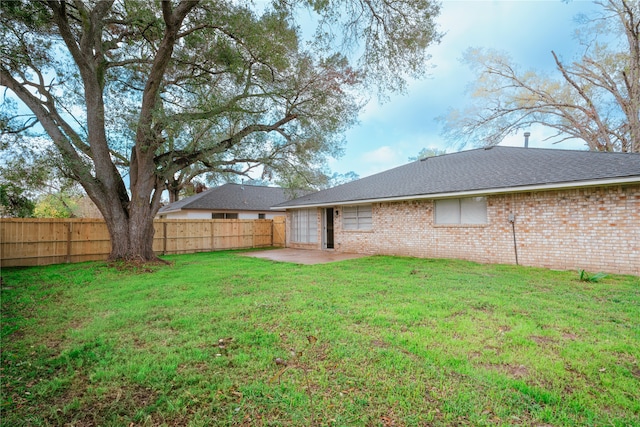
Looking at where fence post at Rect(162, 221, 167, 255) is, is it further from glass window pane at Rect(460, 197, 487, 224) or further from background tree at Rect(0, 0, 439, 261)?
glass window pane at Rect(460, 197, 487, 224)

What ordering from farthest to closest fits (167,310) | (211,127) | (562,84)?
1. (562,84)
2. (211,127)
3. (167,310)

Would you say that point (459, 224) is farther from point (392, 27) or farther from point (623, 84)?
point (623, 84)

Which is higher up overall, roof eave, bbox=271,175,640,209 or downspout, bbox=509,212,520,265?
roof eave, bbox=271,175,640,209

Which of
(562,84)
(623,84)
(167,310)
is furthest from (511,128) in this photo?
(167,310)

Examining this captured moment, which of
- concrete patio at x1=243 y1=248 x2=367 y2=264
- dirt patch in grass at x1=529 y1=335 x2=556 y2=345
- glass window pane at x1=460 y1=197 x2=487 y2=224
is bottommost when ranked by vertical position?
dirt patch in grass at x1=529 y1=335 x2=556 y2=345

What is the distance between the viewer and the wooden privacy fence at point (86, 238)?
9719 mm

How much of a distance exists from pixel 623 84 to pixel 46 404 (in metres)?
23.1

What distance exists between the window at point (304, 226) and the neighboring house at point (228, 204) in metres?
2.60

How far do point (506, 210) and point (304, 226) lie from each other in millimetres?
9505

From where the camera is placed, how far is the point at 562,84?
1625 centimetres

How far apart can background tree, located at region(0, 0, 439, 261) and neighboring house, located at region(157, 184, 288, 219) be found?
8.73m

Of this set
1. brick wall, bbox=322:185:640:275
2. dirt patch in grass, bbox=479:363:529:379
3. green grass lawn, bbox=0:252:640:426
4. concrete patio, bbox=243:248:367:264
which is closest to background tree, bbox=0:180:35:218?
green grass lawn, bbox=0:252:640:426

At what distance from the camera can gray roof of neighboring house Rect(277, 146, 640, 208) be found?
7.46 meters

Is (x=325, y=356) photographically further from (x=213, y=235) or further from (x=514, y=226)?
(x=213, y=235)
